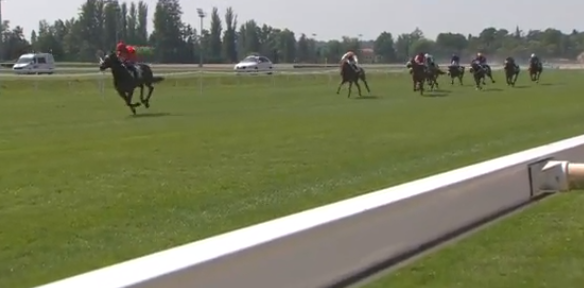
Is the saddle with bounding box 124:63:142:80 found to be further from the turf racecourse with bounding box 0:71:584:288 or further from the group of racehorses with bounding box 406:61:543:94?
the group of racehorses with bounding box 406:61:543:94

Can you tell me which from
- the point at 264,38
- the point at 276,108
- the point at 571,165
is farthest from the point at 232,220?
the point at 264,38

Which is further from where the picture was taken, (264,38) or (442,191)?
(264,38)

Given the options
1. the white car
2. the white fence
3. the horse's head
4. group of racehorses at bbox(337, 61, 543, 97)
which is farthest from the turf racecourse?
the white car

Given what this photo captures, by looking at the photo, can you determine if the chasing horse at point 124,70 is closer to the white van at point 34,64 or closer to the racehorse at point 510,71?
the white van at point 34,64

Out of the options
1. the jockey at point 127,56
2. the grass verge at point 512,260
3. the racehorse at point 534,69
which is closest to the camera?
the grass verge at point 512,260

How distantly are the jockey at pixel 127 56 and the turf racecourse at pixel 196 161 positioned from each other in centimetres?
137

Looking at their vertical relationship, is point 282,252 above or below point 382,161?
above

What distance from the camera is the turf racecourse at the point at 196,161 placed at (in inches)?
345

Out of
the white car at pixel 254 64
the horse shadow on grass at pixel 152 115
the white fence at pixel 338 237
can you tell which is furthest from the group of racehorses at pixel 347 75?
the white fence at pixel 338 237

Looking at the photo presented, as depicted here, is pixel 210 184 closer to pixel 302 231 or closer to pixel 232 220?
pixel 232 220

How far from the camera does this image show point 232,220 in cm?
946

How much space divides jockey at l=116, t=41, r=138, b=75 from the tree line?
71.3 feet

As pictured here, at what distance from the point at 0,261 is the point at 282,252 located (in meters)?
4.94

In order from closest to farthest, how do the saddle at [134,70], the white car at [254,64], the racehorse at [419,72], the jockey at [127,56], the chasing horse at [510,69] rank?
the saddle at [134,70], the jockey at [127,56], the racehorse at [419,72], the chasing horse at [510,69], the white car at [254,64]
